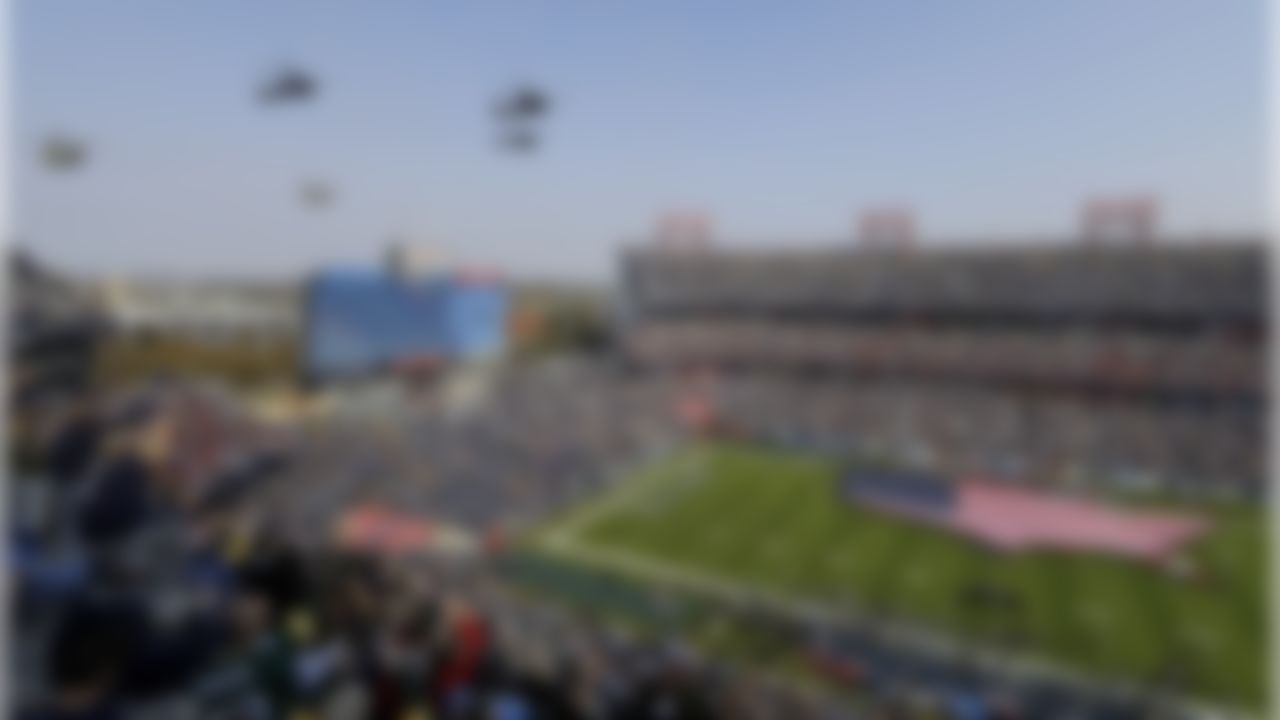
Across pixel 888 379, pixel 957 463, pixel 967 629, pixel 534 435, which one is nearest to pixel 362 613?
pixel 967 629

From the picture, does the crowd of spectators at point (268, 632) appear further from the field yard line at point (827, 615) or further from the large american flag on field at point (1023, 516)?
the large american flag on field at point (1023, 516)

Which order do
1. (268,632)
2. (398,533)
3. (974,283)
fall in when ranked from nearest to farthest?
(268,632) < (398,533) < (974,283)

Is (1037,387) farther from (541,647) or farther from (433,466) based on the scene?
(541,647)

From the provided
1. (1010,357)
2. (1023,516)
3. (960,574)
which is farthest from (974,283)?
(960,574)

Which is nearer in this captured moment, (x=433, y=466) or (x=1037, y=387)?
(x=433, y=466)

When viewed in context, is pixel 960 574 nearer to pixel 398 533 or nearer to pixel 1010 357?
pixel 398 533

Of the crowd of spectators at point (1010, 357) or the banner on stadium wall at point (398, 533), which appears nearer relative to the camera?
the banner on stadium wall at point (398, 533)

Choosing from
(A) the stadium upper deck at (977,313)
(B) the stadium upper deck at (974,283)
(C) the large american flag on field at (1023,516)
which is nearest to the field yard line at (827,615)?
(C) the large american flag on field at (1023,516)
